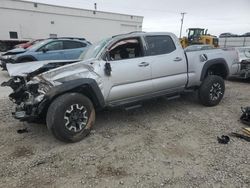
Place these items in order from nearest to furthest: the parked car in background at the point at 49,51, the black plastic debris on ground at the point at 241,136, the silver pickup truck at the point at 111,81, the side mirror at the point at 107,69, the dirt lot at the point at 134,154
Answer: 1. the dirt lot at the point at 134,154
2. the silver pickup truck at the point at 111,81
3. the black plastic debris on ground at the point at 241,136
4. the side mirror at the point at 107,69
5. the parked car in background at the point at 49,51

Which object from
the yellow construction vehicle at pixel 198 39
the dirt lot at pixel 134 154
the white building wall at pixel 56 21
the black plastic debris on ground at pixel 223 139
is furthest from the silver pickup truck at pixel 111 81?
the white building wall at pixel 56 21

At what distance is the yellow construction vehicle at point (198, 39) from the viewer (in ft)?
70.5

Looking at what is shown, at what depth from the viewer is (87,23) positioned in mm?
31484

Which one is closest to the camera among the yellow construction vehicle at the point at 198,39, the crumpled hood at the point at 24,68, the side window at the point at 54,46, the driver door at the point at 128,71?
the driver door at the point at 128,71

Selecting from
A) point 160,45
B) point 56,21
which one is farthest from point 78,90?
point 56,21

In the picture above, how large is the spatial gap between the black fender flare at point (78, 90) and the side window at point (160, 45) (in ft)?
4.77

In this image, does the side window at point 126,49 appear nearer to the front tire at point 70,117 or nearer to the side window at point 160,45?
the side window at point 160,45

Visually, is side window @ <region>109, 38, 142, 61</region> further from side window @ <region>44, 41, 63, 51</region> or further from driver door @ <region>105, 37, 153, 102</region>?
side window @ <region>44, 41, 63, 51</region>

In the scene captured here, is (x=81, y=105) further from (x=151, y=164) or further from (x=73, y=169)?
(x=151, y=164)

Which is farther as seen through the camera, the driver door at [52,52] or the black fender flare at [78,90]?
the driver door at [52,52]

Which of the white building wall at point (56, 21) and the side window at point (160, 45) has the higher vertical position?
the white building wall at point (56, 21)

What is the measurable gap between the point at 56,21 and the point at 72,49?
19551 millimetres

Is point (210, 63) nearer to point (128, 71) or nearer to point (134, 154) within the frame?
point (128, 71)

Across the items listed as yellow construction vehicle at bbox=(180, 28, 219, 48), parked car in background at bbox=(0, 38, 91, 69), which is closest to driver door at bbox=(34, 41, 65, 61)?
parked car in background at bbox=(0, 38, 91, 69)
